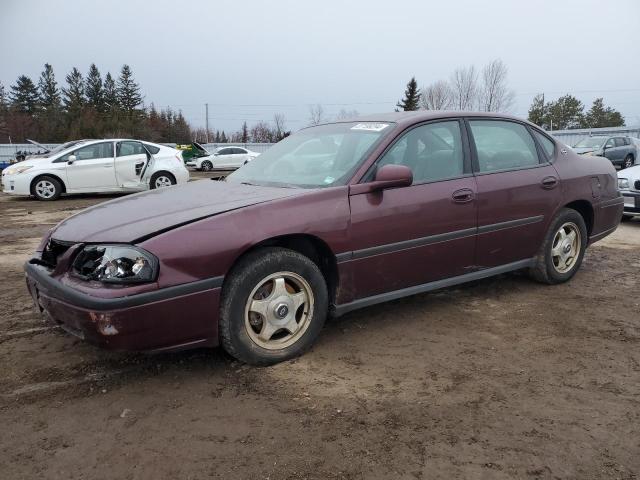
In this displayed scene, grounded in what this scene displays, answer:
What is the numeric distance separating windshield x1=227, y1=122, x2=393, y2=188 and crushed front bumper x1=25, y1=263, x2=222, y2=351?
3.55 feet

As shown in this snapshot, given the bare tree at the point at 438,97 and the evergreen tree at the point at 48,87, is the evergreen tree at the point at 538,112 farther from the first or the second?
the evergreen tree at the point at 48,87

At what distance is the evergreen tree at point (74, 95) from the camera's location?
6006 cm

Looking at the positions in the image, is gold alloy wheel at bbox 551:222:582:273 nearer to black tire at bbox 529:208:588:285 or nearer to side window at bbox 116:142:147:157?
black tire at bbox 529:208:588:285

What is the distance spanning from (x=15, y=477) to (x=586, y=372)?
2.90m

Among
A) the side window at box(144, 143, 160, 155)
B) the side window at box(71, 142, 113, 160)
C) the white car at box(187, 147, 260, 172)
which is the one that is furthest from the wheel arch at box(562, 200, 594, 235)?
the white car at box(187, 147, 260, 172)

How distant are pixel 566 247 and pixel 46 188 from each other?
1114 cm

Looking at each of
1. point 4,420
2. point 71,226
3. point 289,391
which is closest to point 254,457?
point 289,391

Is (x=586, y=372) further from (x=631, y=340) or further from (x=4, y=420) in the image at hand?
(x=4, y=420)

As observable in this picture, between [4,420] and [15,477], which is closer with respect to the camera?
[15,477]

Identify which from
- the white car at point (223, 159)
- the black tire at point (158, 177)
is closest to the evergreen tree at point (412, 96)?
the white car at point (223, 159)

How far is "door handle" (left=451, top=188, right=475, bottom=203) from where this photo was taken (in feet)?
11.8

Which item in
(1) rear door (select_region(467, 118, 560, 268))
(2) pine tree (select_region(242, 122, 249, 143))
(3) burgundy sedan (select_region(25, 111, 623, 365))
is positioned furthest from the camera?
(2) pine tree (select_region(242, 122, 249, 143))

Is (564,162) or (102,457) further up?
Result: (564,162)

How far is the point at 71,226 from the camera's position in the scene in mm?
3113
